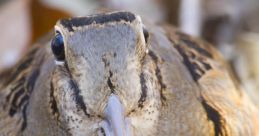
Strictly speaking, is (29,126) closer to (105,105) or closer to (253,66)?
(105,105)

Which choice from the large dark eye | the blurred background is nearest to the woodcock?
the large dark eye

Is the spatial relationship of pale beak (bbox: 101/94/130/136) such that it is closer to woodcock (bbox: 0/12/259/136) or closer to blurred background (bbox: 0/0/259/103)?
woodcock (bbox: 0/12/259/136)

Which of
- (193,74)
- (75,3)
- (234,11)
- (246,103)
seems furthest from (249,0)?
(193,74)

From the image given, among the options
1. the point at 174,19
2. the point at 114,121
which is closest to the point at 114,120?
the point at 114,121

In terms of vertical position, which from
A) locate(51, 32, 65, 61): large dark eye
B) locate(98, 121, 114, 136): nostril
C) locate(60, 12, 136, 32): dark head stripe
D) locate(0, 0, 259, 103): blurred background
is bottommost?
locate(0, 0, 259, 103): blurred background

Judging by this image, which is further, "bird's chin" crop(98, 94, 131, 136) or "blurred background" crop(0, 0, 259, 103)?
"blurred background" crop(0, 0, 259, 103)

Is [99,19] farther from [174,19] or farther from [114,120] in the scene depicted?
[174,19]

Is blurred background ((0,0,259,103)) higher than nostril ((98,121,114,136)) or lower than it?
lower
